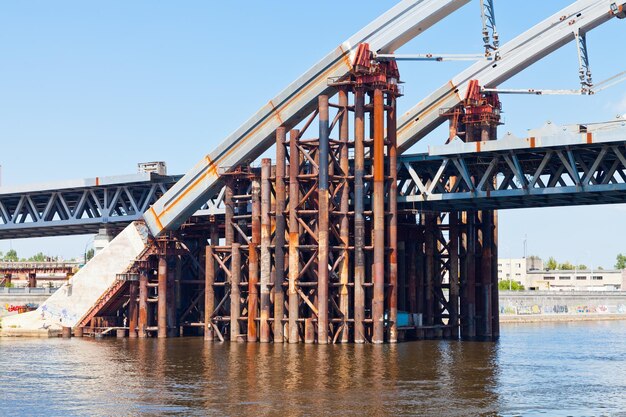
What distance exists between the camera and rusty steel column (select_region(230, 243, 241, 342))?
9450cm

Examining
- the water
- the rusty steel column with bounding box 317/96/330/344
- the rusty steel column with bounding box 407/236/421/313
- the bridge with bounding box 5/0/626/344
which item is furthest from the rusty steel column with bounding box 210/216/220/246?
the rusty steel column with bounding box 407/236/421/313

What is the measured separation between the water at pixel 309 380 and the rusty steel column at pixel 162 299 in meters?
12.5

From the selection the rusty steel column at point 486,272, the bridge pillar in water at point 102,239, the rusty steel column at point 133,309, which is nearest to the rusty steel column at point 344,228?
the rusty steel column at point 486,272

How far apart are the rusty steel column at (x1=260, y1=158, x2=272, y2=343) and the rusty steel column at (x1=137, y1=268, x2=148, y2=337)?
655 inches

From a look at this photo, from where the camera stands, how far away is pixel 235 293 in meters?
94.8

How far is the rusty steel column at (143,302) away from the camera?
10312 cm

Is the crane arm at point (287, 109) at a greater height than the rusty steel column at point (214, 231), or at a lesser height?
greater

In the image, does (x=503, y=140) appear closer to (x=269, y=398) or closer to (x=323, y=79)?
(x=323, y=79)

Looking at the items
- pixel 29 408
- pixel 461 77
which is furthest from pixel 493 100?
pixel 29 408

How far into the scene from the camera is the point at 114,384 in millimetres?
59062

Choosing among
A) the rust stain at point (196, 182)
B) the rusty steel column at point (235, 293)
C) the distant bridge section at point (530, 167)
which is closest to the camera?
the distant bridge section at point (530, 167)

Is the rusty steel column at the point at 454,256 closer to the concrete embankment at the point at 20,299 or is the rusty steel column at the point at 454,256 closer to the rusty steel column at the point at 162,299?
→ the rusty steel column at the point at 162,299

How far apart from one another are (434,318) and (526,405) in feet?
174

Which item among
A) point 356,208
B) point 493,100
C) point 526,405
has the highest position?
point 493,100
